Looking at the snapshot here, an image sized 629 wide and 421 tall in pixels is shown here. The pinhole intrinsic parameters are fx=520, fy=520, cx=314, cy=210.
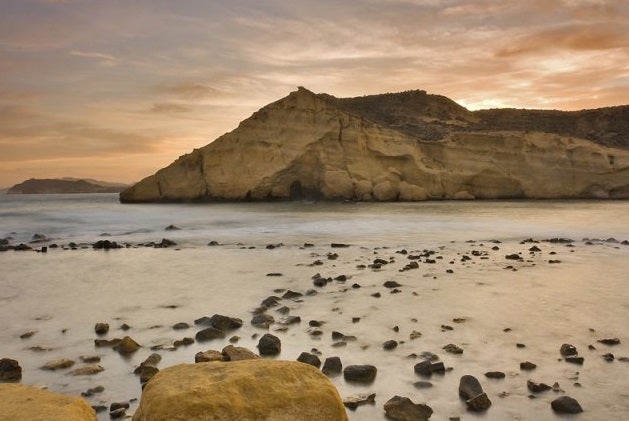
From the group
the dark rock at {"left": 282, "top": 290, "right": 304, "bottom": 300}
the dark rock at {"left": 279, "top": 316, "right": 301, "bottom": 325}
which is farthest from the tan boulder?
the dark rock at {"left": 279, "top": 316, "right": 301, "bottom": 325}

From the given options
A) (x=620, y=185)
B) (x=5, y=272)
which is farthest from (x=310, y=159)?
(x=5, y=272)

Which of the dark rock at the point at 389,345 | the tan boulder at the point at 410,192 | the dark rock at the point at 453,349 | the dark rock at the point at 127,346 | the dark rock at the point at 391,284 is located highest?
the tan boulder at the point at 410,192

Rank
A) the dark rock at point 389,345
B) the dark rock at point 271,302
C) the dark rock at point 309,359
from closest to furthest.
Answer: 1. the dark rock at point 309,359
2. the dark rock at point 389,345
3. the dark rock at point 271,302

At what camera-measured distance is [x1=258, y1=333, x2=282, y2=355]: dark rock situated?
4.97 meters

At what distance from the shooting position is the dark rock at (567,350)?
479 centimetres

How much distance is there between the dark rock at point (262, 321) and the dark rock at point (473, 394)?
2.46m

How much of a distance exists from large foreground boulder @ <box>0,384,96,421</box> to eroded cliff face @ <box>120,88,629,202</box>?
34131 millimetres

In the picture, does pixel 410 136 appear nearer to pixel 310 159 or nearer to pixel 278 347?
pixel 310 159

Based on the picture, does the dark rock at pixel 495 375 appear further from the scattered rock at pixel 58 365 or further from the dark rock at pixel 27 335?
the dark rock at pixel 27 335

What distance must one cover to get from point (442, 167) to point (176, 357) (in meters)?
36.6

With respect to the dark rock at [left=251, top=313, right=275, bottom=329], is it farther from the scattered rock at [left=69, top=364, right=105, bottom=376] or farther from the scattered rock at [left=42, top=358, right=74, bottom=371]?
the scattered rock at [left=42, top=358, right=74, bottom=371]

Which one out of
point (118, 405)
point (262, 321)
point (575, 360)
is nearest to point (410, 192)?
point (262, 321)

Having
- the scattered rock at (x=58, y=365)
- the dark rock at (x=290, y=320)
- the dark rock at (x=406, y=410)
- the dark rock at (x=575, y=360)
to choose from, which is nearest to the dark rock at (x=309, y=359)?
the dark rock at (x=406, y=410)

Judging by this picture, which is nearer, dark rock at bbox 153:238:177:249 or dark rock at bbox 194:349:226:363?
dark rock at bbox 194:349:226:363
